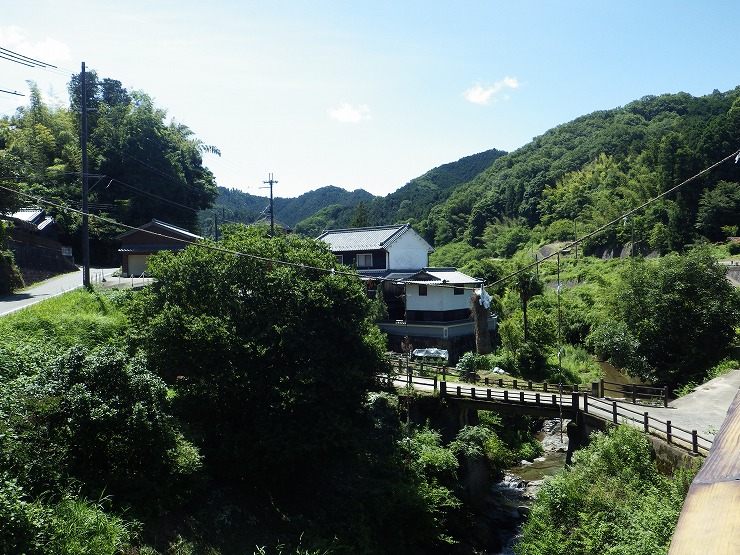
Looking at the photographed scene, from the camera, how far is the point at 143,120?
4616 centimetres

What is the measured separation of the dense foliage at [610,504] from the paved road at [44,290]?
20.3 metres

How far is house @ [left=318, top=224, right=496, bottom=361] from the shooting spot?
114 feet

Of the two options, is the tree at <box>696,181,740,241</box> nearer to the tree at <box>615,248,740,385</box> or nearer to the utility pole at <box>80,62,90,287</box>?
the tree at <box>615,248,740,385</box>

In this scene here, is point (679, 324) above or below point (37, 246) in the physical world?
below

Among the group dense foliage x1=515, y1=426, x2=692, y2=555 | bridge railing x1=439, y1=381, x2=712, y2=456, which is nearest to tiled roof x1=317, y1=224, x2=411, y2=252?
bridge railing x1=439, y1=381, x2=712, y2=456

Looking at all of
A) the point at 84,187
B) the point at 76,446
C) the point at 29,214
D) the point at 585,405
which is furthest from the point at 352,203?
the point at 76,446

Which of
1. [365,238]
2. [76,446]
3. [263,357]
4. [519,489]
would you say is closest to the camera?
[76,446]

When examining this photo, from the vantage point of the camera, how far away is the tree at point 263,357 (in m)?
17.4

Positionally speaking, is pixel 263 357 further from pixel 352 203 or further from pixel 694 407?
pixel 352 203

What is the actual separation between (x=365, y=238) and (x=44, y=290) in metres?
21.1

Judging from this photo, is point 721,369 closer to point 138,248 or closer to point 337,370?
point 337,370

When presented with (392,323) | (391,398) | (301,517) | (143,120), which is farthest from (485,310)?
(143,120)

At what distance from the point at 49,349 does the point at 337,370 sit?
8.93 metres

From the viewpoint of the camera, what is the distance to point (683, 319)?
2688 centimetres
